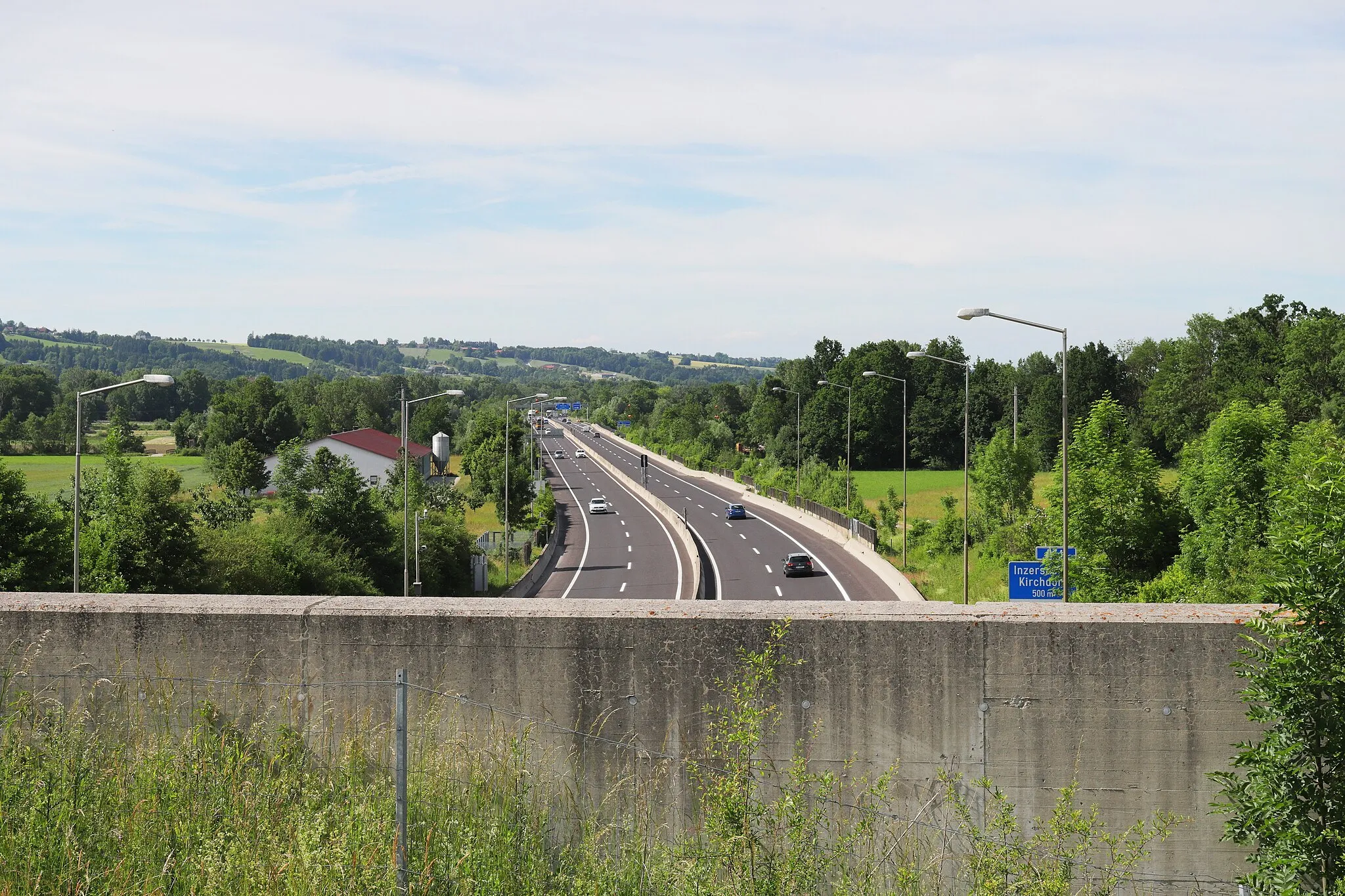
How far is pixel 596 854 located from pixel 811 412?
118 meters

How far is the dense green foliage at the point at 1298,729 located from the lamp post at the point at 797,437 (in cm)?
7039

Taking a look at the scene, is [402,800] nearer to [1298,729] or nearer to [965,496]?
[1298,729]

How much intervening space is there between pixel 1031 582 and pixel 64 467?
327 ft

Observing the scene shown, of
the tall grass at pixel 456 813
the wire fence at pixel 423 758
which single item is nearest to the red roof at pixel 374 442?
the wire fence at pixel 423 758

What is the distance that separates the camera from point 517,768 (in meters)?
6.82

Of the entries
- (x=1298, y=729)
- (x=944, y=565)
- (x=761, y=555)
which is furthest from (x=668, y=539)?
(x=1298, y=729)

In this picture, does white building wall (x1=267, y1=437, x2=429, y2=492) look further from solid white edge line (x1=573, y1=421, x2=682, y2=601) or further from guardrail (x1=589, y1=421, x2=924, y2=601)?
guardrail (x1=589, y1=421, x2=924, y2=601)

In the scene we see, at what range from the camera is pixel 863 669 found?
7.07 metres

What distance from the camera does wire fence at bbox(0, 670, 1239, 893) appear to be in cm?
630

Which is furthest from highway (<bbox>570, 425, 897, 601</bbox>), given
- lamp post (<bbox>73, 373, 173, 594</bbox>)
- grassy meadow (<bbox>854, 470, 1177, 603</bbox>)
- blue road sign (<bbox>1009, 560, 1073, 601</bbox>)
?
lamp post (<bbox>73, 373, 173, 594</bbox>)

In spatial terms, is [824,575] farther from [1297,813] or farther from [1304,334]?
[1304,334]

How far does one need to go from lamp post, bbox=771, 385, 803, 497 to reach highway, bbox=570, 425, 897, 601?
493cm

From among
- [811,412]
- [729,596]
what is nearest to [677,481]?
[811,412]

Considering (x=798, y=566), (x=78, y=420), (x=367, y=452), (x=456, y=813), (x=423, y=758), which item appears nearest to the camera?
(x=456, y=813)
